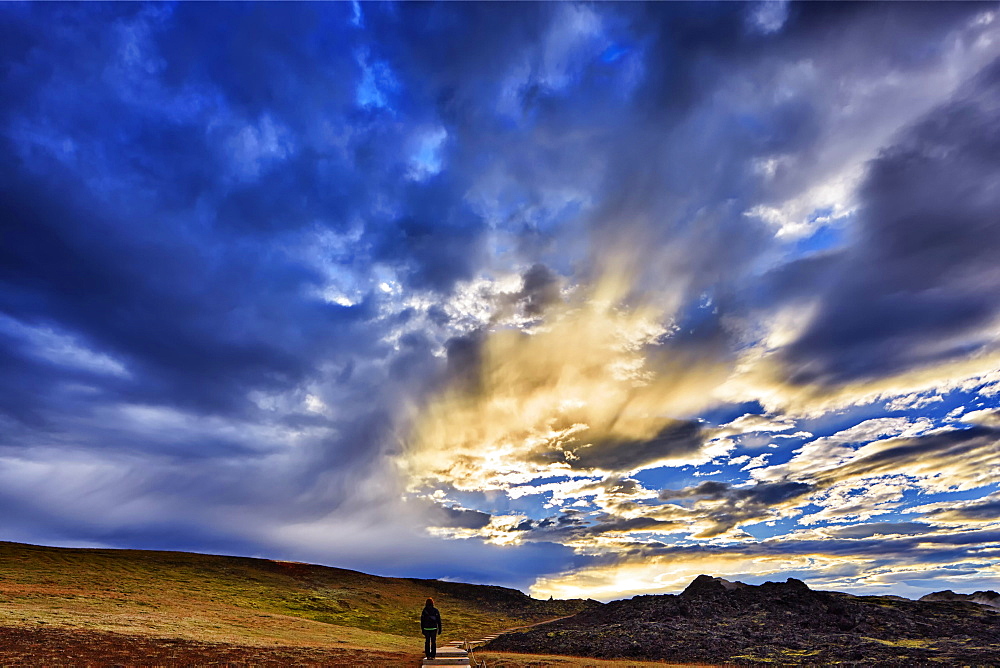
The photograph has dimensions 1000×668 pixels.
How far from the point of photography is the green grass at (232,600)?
138 ft

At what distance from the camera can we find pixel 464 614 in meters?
105

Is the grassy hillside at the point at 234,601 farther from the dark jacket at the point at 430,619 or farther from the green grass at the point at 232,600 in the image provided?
the dark jacket at the point at 430,619

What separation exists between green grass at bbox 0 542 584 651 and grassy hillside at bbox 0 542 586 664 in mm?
172

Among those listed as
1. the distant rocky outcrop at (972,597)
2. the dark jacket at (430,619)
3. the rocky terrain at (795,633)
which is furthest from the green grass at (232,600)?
the distant rocky outcrop at (972,597)

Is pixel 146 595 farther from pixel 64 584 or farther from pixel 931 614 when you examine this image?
pixel 931 614

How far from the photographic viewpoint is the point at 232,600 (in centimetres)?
7569

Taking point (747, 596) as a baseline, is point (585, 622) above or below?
below

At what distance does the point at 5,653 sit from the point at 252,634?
19.8 m

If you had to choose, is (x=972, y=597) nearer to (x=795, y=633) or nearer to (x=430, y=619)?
(x=795, y=633)

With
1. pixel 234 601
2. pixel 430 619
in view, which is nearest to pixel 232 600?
pixel 234 601

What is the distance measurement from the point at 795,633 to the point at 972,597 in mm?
30696

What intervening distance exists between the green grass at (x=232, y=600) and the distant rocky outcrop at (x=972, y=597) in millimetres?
54319

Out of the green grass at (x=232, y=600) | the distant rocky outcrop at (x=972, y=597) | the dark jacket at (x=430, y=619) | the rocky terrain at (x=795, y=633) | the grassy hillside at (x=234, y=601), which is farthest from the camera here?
the distant rocky outcrop at (x=972, y=597)

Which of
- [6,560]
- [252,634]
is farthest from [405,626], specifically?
[6,560]
